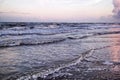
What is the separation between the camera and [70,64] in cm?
776

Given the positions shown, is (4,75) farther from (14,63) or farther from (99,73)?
(99,73)

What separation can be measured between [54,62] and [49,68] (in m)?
0.99

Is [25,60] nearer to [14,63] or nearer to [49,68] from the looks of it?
[14,63]

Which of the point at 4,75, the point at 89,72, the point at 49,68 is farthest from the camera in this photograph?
the point at 49,68

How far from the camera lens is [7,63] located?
7.75m

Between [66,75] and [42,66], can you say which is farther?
[42,66]

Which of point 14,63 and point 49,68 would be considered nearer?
point 49,68

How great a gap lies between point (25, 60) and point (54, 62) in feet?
3.64

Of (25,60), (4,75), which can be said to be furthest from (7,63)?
(4,75)

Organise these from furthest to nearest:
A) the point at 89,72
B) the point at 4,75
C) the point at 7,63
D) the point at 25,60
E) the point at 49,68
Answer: the point at 25,60
the point at 7,63
the point at 49,68
the point at 89,72
the point at 4,75

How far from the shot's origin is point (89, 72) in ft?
21.7

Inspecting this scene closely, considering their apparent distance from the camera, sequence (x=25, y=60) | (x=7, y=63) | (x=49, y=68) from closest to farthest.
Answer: (x=49, y=68) < (x=7, y=63) < (x=25, y=60)

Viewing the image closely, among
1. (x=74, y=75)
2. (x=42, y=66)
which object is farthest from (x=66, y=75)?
(x=42, y=66)

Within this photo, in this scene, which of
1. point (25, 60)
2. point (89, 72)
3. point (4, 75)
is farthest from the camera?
point (25, 60)
